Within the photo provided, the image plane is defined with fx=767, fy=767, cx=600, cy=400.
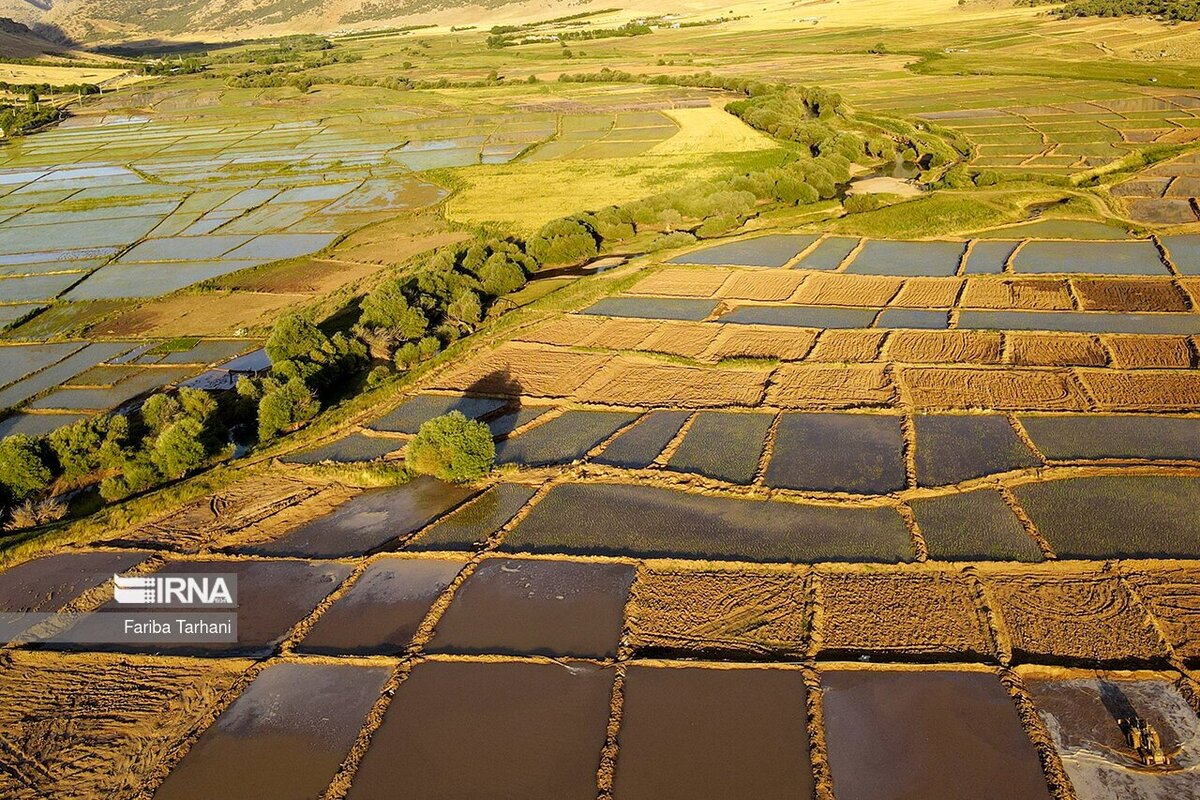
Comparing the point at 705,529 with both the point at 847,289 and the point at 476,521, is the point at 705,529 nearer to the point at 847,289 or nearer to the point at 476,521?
the point at 476,521

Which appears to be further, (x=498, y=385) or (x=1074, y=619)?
(x=498, y=385)

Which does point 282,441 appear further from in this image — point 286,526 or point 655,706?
point 655,706

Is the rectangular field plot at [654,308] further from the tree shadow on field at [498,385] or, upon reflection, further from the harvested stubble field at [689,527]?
the tree shadow on field at [498,385]

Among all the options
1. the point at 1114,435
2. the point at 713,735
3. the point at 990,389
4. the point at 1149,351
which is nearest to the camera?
the point at 713,735

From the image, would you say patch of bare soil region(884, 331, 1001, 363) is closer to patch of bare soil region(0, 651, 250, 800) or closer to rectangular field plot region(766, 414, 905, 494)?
rectangular field plot region(766, 414, 905, 494)

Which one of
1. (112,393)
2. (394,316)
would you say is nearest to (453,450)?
(394,316)

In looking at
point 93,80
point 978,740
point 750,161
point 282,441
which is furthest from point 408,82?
point 978,740

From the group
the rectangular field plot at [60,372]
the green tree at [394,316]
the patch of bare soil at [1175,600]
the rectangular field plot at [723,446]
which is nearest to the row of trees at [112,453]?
the rectangular field plot at [60,372]

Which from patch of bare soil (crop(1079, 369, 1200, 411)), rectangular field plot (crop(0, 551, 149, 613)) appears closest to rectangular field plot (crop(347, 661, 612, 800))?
rectangular field plot (crop(0, 551, 149, 613))
